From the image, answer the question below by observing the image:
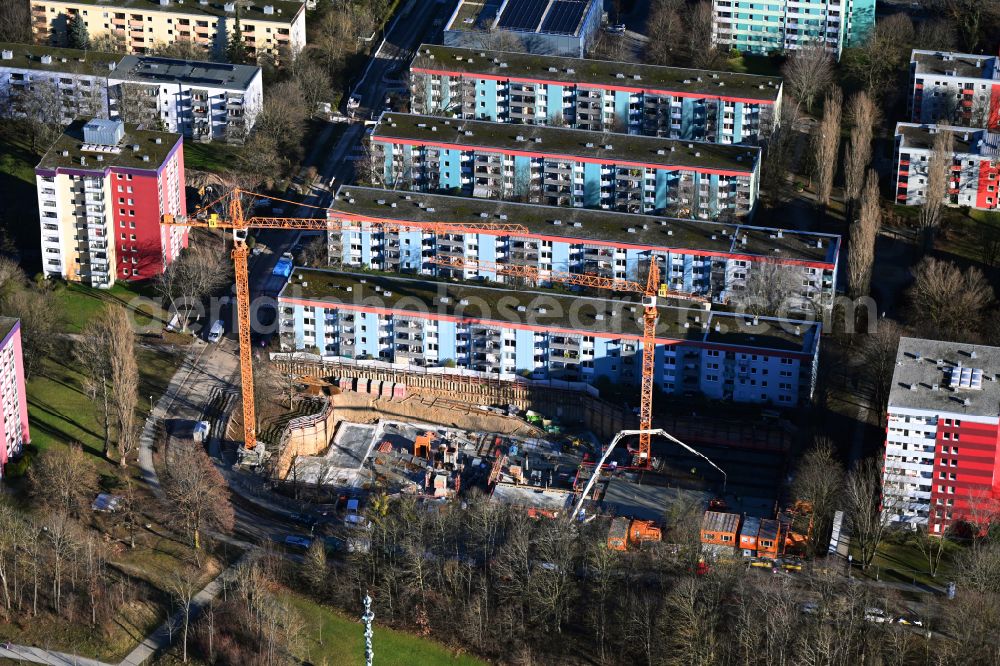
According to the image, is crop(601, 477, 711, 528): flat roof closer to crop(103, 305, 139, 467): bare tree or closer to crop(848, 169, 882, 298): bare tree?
crop(848, 169, 882, 298): bare tree

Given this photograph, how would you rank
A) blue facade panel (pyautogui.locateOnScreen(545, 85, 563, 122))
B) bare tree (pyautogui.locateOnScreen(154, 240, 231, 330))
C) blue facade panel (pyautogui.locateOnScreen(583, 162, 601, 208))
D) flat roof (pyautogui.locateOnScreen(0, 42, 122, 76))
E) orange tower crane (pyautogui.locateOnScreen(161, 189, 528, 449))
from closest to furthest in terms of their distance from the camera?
orange tower crane (pyautogui.locateOnScreen(161, 189, 528, 449)), bare tree (pyautogui.locateOnScreen(154, 240, 231, 330)), blue facade panel (pyautogui.locateOnScreen(583, 162, 601, 208)), flat roof (pyautogui.locateOnScreen(0, 42, 122, 76)), blue facade panel (pyautogui.locateOnScreen(545, 85, 563, 122))

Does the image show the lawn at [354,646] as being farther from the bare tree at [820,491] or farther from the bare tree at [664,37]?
the bare tree at [664,37]

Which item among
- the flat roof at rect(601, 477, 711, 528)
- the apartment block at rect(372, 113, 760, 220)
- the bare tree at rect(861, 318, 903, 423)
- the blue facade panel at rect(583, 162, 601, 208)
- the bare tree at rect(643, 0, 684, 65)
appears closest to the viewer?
the flat roof at rect(601, 477, 711, 528)

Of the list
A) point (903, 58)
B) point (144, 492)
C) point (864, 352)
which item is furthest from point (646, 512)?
point (903, 58)

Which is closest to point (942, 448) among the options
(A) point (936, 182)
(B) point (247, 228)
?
(A) point (936, 182)

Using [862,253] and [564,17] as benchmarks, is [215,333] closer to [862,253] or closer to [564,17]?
[862,253]

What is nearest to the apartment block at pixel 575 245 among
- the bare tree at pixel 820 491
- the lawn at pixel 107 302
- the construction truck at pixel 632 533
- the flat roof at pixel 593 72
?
the lawn at pixel 107 302

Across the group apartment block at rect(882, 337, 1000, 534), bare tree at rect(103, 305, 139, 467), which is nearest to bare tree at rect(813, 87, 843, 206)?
apartment block at rect(882, 337, 1000, 534)
